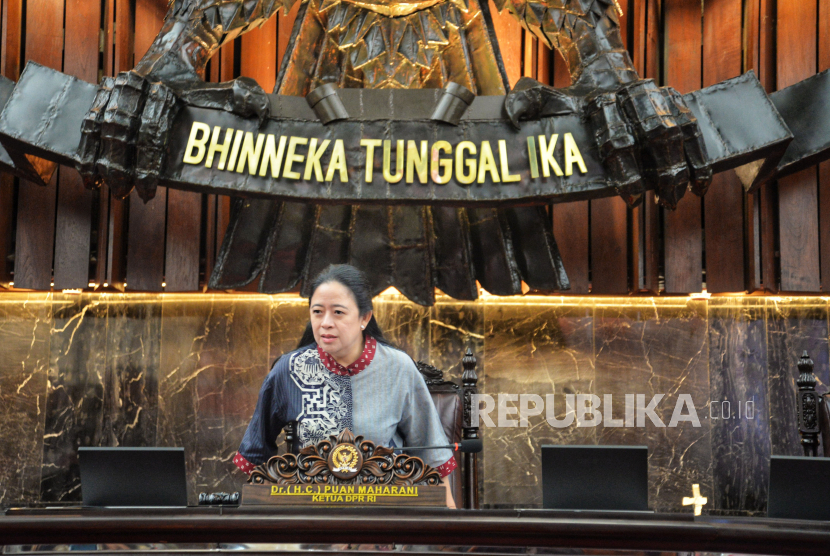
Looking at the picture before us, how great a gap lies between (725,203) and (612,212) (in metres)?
0.65

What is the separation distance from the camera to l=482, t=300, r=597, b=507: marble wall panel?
182 inches

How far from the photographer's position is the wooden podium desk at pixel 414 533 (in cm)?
161

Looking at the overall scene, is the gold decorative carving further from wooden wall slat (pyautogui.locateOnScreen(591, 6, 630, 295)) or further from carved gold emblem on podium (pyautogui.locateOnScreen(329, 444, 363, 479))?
wooden wall slat (pyautogui.locateOnScreen(591, 6, 630, 295))

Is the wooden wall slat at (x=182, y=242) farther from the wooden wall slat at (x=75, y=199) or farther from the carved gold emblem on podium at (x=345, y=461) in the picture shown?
the carved gold emblem on podium at (x=345, y=461)

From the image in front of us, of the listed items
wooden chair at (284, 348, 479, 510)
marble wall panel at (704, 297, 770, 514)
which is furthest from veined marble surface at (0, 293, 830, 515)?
wooden chair at (284, 348, 479, 510)

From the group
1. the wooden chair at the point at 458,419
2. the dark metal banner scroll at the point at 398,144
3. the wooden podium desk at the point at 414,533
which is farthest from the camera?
the dark metal banner scroll at the point at 398,144

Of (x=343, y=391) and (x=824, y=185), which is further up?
(x=824, y=185)

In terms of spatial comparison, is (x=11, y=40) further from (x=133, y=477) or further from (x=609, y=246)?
(x=609, y=246)

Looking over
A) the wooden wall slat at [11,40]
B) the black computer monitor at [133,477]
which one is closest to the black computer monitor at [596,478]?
the black computer monitor at [133,477]

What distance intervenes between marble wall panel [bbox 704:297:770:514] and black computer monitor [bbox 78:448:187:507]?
3539 millimetres

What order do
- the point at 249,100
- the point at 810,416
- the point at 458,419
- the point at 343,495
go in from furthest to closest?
the point at 249,100 < the point at 810,416 < the point at 458,419 < the point at 343,495

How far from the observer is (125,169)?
354 centimetres

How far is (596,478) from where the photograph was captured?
1942mm

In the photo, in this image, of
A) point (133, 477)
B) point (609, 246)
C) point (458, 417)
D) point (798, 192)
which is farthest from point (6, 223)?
point (798, 192)
